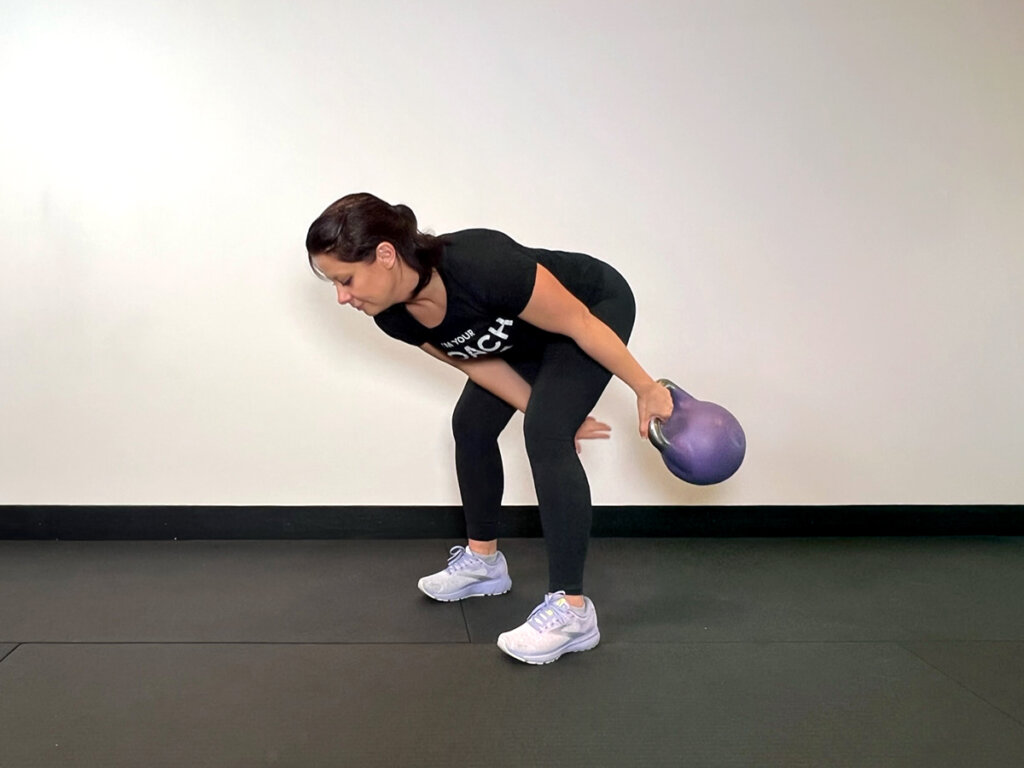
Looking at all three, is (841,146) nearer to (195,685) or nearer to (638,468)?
(638,468)

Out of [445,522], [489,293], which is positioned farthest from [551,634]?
[445,522]

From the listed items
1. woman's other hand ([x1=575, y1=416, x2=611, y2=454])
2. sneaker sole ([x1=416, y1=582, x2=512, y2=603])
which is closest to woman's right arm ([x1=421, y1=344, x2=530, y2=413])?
woman's other hand ([x1=575, y1=416, x2=611, y2=454])

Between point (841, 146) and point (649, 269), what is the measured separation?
0.74 meters

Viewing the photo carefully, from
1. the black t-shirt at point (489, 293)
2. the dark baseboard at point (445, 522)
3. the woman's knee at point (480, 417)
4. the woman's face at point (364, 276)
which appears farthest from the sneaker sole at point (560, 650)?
the dark baseboard at point (445, 522)

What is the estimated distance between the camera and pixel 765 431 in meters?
2.90

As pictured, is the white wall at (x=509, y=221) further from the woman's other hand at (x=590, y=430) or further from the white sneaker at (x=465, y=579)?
the woman's other hand at (x=590, y=430)

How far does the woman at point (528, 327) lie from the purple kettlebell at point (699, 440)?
47 millimetres

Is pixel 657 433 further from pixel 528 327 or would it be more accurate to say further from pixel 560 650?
pixel 560 650

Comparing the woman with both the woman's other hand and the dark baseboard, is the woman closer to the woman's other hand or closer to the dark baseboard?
the woman's other hand

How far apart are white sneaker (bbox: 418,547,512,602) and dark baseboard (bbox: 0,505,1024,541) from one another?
0.59 metres

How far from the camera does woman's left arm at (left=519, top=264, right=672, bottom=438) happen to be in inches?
68.4

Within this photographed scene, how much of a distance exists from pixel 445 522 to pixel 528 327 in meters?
1.08

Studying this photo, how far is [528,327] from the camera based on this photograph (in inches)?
74.2

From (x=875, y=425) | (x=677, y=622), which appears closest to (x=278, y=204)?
(x=677, y=622)
